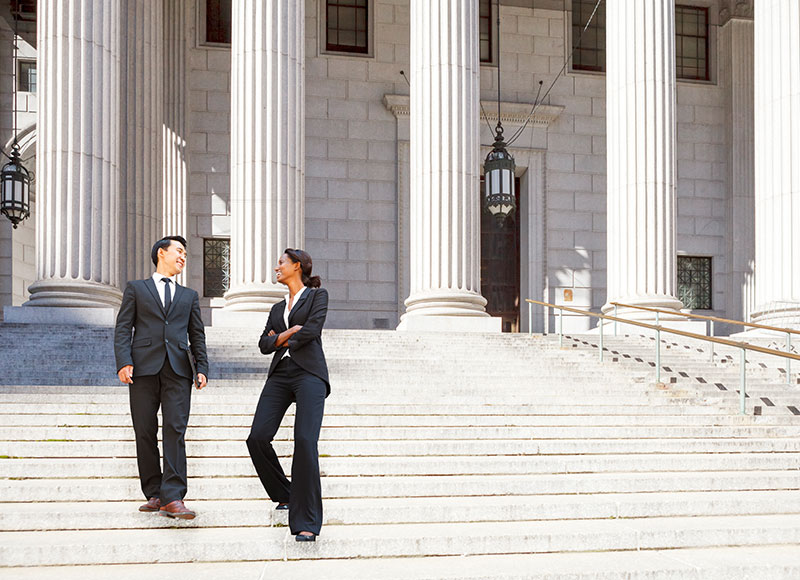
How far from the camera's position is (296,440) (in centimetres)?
677

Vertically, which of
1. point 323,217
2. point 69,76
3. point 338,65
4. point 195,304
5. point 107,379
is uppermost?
point 338,65

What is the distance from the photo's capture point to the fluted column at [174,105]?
78.1 ft

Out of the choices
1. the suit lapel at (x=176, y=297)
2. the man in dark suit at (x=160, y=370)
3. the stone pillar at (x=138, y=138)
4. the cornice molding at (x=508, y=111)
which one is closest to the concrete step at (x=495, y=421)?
the man in dark suit at (x=160, y=370)

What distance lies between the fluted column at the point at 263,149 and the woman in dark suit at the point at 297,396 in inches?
417

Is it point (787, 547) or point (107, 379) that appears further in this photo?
point (107, 379)

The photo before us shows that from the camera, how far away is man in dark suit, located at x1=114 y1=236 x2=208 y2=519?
23.4 feet

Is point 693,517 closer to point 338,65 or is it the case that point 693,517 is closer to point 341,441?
point 341,441

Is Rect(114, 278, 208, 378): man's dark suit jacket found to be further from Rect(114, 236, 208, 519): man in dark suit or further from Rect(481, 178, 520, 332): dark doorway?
Rect(481, 178, 520, 332): dark doorway

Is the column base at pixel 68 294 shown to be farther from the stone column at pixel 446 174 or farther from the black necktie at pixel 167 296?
the black necktie at pixel 167 296

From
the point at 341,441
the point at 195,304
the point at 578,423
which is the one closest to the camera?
the point at 195,304

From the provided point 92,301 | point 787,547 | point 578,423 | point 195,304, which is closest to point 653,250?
point 578,423

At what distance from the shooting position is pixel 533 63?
26.2m

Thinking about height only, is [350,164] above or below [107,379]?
above

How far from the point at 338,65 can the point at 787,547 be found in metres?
19.8
